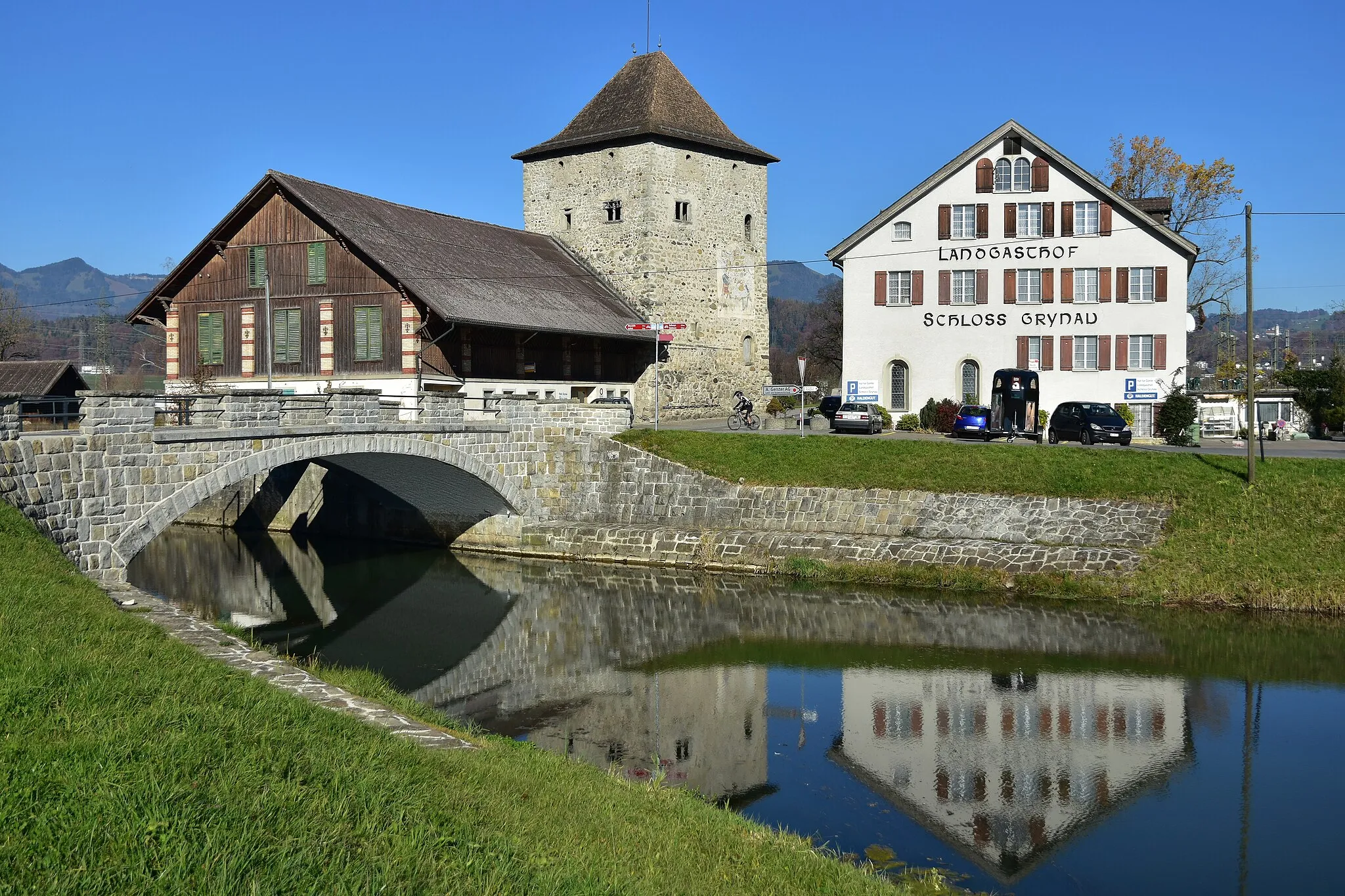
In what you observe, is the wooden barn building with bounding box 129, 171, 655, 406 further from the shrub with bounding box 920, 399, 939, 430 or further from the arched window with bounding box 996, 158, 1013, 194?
the arched window with bounding box 996, 158, 1013, 194

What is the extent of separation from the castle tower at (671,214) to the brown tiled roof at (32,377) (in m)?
20.9

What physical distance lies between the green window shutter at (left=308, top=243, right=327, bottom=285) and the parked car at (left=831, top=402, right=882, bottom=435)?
59.5 ft

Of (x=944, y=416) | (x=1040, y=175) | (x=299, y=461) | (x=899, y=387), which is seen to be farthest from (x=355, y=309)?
(x=1040, y=175)

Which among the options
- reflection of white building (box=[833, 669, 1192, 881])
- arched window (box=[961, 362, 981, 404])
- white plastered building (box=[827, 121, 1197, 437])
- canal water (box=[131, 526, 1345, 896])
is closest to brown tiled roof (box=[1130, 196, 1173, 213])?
white plastered building (box=[827, 121, 1197, 437])

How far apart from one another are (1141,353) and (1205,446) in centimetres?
556

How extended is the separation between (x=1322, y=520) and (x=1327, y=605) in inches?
110

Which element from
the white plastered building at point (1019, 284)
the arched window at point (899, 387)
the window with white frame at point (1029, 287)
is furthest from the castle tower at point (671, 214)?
the window with white frame at point (1029, 287)

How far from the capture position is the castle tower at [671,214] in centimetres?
5034

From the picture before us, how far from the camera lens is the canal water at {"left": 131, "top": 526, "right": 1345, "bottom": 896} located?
13.6 metres

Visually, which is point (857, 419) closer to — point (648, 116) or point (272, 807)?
point (648, 116)

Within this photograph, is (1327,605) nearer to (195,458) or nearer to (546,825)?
(546,825)

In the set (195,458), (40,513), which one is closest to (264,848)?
(40,513)

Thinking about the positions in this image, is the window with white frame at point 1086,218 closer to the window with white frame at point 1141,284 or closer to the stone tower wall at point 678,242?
the window with white frame at point 1141,284

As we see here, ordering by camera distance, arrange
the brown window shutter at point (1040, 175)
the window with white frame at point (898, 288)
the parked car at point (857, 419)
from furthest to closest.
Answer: the window with white frame at point (898, 288), the brown window shutter at point (1040, 175), the parked car at point (857, 419)
